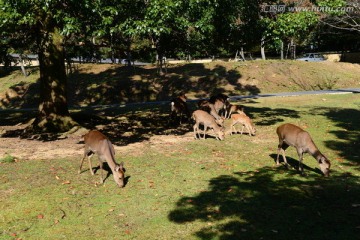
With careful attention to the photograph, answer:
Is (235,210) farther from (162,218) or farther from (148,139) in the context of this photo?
(148,139)

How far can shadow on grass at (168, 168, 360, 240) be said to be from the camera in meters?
8.70

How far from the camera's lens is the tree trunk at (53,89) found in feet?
62.1

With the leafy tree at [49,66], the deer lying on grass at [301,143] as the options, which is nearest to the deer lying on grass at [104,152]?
the deer lying on grass at [301,143]

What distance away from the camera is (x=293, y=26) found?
16.5 metres

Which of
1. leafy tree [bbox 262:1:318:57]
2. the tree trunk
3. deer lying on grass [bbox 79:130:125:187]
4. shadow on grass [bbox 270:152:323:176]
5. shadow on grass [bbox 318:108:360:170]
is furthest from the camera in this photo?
the tree trunk

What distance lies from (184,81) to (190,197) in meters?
27.7

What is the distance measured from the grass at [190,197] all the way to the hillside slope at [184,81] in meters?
20.2

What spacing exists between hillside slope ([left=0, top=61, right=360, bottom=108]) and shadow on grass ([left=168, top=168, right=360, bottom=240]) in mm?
23496

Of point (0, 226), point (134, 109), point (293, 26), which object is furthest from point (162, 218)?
point (134, 109)

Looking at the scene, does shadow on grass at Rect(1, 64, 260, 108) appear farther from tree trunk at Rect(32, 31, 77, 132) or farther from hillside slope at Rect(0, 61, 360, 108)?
tree trunk at Rect(32, 31, 77, 132)

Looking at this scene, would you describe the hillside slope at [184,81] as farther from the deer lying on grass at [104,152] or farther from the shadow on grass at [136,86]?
the deer lying on grass at [104,152]

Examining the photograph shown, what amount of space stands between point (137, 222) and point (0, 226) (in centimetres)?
313

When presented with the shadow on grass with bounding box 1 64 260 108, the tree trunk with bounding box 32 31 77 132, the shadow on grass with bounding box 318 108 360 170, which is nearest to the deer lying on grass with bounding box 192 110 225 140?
the shadow on grass with bounding box 318 108 360 170

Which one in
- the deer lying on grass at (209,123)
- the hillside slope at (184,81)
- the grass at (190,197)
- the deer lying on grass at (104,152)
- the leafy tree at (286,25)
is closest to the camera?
the grass at (190,197)
